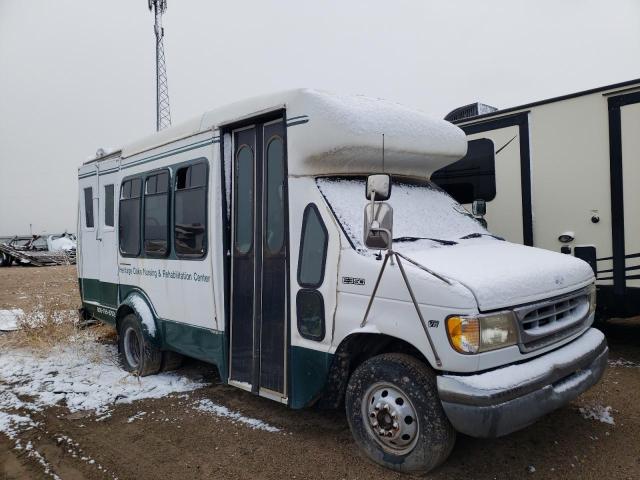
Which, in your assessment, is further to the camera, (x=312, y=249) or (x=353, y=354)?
(x=312, y=249)

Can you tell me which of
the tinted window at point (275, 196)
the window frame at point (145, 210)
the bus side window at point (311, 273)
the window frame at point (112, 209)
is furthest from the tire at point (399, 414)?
the window frame at point (112, 209)

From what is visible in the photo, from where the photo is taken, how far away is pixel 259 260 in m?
4.54

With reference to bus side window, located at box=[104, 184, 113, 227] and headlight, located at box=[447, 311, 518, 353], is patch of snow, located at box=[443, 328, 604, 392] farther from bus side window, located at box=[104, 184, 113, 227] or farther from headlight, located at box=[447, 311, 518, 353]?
bus side window, located at box=[104, 184, 113, 227]

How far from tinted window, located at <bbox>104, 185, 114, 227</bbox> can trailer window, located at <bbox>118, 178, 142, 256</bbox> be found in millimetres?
321

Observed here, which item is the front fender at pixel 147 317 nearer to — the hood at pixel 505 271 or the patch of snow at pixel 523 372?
the hood at pixel 505 271

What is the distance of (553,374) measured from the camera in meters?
3.39

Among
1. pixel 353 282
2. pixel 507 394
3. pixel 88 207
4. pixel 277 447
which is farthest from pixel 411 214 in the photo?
pixel 88 207

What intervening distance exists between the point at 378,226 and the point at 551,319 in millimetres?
1439

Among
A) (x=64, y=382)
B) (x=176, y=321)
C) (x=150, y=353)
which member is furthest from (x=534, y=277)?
(x=64, y=382)

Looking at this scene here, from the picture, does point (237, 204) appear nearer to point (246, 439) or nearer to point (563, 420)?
point (246, 439)

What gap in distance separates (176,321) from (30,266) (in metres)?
25.3

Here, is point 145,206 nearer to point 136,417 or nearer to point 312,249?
point 136,417

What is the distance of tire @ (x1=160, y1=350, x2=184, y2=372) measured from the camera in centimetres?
604

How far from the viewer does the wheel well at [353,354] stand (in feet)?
12.0
